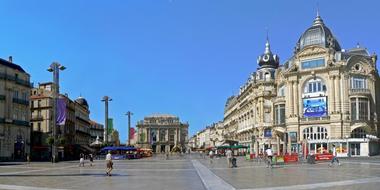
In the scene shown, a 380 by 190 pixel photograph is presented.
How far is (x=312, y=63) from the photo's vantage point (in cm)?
9425

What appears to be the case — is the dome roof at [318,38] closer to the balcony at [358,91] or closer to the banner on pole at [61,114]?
the balcony at [358,91]

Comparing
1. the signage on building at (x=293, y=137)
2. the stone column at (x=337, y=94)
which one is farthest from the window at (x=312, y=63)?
the signage on building at (x=293, y=137)

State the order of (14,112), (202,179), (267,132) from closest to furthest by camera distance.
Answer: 1. (202,179)
2. (14,112)
3. (267,132)

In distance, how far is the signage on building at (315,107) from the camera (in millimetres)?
92438

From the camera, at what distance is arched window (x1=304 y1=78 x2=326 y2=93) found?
9344cm

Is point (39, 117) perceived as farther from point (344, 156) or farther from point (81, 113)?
point (344, 156)

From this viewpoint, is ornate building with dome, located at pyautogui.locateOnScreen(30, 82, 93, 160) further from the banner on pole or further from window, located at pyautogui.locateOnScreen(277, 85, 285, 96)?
window, located at pyautogui.locateOnScreen(277, 85, 285, 96)

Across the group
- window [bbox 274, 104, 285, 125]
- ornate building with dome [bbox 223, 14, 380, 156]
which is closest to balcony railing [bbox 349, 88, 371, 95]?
ornate building with dome [bbox 223, 14, 380, 156]

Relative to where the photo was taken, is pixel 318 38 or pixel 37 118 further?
pixel 37 118

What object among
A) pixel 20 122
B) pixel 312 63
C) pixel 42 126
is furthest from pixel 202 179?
pixel 42 126

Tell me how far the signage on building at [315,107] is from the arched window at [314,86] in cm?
163

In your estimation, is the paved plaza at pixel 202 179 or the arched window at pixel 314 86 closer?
the paved plaza at pixel 202 179

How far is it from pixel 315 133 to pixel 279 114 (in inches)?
388

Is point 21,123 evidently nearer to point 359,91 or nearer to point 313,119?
point 313,119
